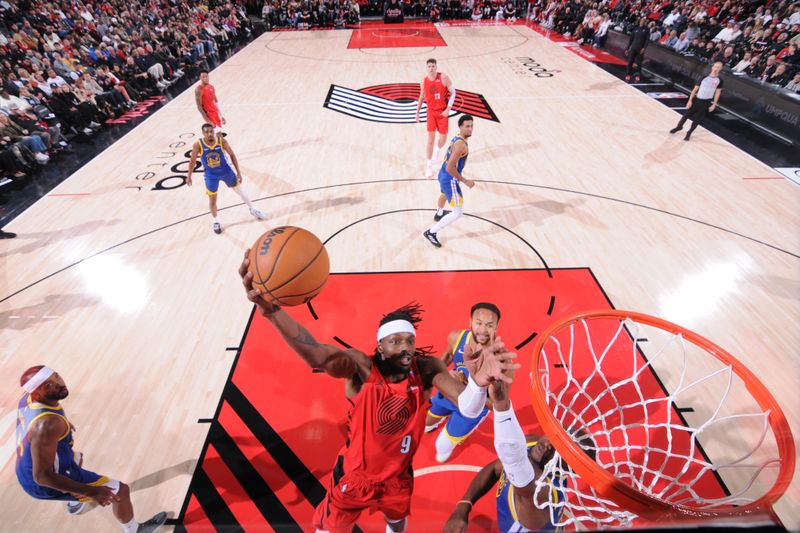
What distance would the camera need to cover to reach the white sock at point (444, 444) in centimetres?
319

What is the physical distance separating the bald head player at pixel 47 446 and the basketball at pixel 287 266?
1.32m

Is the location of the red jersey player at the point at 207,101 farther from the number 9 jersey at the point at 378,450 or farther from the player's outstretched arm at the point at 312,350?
the number 9 jersey at the point at 378,450

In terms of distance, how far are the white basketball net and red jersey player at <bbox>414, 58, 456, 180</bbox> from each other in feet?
14.8

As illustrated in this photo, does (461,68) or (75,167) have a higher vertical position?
(461,68)

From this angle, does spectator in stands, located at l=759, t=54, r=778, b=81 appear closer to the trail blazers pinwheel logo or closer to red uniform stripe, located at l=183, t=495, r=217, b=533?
the trail blazers pinwheel logo

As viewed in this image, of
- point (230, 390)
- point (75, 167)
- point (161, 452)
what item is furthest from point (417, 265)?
point (75, 167)

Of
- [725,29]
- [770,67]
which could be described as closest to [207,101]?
[770,67]

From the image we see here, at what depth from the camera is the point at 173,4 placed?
757 inches

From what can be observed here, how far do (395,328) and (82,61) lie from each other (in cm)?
1416

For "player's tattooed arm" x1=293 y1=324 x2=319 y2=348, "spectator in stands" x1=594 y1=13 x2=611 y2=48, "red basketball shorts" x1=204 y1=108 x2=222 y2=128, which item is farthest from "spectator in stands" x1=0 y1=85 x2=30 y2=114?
"spectator in stands" x1=594 y1=13 x2=611 y2=48

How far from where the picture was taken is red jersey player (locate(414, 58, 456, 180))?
279 inches

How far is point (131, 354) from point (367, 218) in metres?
3.44

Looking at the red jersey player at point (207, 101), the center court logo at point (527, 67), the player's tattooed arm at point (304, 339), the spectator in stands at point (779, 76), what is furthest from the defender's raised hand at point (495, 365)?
the center court logo at point (527, 67)

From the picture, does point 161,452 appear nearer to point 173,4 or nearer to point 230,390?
point 230,390
